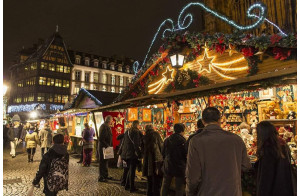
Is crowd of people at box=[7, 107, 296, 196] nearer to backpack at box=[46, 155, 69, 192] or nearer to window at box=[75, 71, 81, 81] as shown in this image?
backpack at box=[46, 155, 69, 192]

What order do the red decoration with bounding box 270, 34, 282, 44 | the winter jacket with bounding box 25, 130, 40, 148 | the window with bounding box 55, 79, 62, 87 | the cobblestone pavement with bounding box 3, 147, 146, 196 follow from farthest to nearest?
the window with bounding box 55, 79, 62, 87 → the winter jacket with bounding box 25, 130, 40, 148 → the cobblestone pavement with bounding box 3, 147, 146, 196 → the red decoration with bounding box 270, 34, 282, 44

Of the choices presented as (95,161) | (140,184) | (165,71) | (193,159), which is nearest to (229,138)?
(193,159)

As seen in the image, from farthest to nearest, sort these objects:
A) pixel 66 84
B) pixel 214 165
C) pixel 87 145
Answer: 1. pixel 66 84
2. pixel 87 145
3. pixel 214 165

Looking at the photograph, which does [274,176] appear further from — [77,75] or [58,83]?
[77,75]

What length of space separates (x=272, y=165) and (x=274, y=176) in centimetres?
16

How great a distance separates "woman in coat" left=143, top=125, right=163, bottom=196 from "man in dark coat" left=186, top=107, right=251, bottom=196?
3.18 metres

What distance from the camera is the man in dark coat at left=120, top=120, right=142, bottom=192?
6.90 meters

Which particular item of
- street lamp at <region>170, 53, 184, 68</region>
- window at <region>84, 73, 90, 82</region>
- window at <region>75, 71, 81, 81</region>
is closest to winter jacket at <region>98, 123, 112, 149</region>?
street lamp at <region>170, 53, 184, 68</region>

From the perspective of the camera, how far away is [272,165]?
11.2 feet

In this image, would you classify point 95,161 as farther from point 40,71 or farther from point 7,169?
point 40,71

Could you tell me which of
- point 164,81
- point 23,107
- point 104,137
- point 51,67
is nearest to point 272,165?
point 104,137

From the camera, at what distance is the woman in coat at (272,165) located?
3361 mm

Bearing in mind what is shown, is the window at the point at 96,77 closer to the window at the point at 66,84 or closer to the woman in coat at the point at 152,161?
the window at the point at 66,84

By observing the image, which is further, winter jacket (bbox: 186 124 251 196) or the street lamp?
the street lamp
